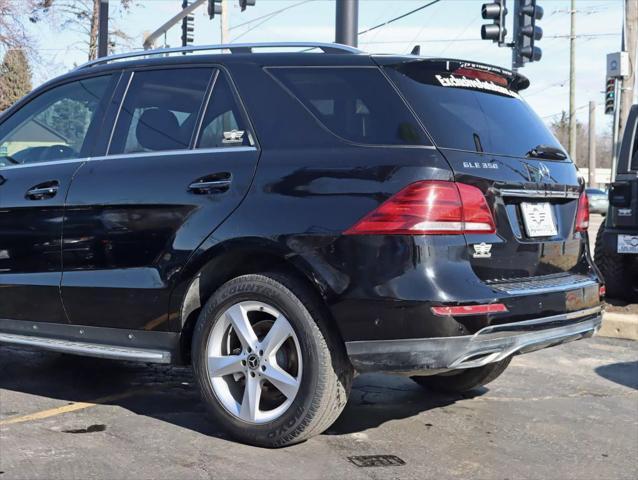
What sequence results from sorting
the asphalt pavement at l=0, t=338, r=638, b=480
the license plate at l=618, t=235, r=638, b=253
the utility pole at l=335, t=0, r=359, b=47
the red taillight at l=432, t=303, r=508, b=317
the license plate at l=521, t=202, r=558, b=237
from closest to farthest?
the red taillight at l=432, t=303, r=508, b=317, the asphalt pavement at l=0, t=338, r=638, b=480, the license plate at l=521, t=202, r=558, b=237, the license plate at l=618, t=235, r=638, b=253, the utility pole at l=335, t=0, r=359, b=47

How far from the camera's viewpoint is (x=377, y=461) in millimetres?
3887

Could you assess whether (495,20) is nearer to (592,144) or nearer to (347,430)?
(347,430)

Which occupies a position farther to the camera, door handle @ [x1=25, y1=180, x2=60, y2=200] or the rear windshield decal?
door handle @ [x1=25, y1=180, x2=60, y2=200]

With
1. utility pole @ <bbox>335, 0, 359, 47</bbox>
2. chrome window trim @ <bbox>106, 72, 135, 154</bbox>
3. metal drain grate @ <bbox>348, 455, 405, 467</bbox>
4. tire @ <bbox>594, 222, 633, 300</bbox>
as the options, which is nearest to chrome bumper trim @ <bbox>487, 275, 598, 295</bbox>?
metal drain grate @ <bbox>348, 455, 405, 467</bbox>

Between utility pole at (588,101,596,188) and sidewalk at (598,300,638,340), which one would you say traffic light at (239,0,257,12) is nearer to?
sidewalk at (598,300,638,340)

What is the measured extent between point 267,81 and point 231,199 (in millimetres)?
662

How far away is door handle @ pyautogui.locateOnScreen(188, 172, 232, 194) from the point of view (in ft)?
13.4

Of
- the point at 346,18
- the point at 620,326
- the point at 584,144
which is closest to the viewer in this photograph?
the point at 620,326

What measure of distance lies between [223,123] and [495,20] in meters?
11.1

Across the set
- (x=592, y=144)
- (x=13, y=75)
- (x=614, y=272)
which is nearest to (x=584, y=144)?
(x=592, y=144)

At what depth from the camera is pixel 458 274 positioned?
3.65 m

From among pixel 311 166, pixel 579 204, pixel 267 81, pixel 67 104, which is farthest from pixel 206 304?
pixel 579 204

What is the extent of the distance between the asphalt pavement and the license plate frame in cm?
248

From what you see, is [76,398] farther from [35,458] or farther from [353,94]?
[353,94]
